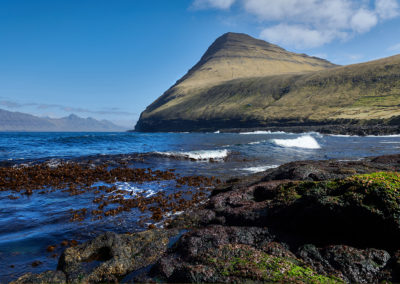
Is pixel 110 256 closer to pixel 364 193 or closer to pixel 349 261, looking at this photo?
pixel 349 261

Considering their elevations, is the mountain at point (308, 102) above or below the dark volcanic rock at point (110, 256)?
above

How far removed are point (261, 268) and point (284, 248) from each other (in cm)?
123

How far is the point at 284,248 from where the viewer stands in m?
5.43

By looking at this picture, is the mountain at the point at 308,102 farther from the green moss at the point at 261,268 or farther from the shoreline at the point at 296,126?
the green moss at the point at 261,268

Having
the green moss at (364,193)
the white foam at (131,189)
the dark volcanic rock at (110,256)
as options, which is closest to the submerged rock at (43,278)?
the dark volcanic rock at (110,256)

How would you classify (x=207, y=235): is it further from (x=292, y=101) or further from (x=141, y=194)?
(x=292, y=101)

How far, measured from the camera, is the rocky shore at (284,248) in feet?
14.9

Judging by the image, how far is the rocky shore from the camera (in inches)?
179

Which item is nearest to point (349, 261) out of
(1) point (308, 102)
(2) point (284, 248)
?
(2) point (284, 248)

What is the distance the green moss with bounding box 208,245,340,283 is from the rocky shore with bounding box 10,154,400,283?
0.02 meters

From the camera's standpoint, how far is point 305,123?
124m

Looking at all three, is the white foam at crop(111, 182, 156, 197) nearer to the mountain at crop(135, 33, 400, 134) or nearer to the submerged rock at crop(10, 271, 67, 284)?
the submerged rock at crop(10, 271, 67, 284)

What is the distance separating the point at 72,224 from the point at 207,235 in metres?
5.66

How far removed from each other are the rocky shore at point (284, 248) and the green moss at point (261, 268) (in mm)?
18
